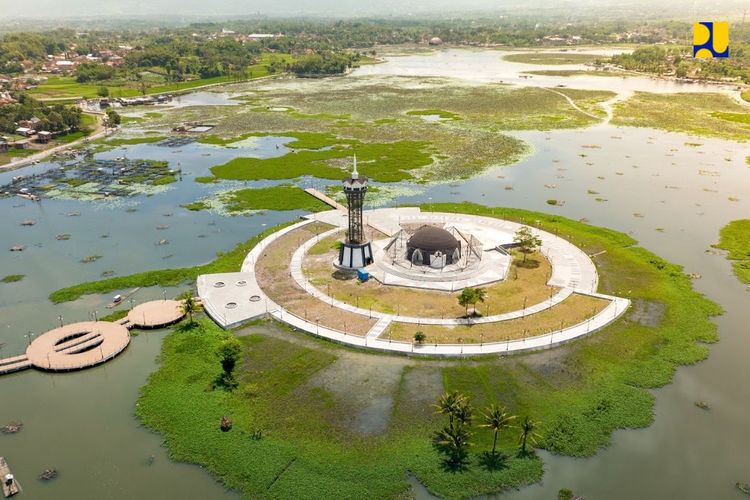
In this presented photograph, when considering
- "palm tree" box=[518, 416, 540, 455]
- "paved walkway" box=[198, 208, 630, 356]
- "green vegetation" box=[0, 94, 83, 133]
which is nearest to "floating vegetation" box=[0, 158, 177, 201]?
"green vegetation" box=[0, 94, 83, 133]

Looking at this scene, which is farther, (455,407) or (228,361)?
(228,361)

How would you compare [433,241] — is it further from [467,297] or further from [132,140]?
[132,140]

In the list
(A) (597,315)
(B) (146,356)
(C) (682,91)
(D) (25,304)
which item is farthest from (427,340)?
(C) (682,91)

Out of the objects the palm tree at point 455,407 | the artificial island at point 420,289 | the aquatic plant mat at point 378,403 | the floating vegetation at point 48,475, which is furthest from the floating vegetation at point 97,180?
the palm tree at point 455,407

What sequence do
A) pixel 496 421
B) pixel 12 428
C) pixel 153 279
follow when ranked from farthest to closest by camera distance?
pixel 153 279
pixel 12 428
pixel 496 421

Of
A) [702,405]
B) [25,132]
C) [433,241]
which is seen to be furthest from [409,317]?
[25,132]

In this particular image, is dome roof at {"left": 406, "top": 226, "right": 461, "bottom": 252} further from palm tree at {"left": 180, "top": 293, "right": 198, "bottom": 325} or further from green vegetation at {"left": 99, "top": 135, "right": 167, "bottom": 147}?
green vegetation at {"left": 99, "top": 135, "right": 167, "bottom": 147}

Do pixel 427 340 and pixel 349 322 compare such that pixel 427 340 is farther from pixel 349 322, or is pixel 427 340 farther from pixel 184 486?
pixel 184 486
